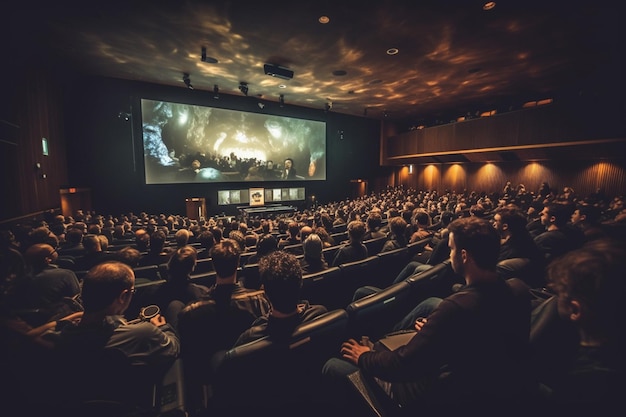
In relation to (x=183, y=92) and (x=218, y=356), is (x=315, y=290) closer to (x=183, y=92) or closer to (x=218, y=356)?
(x=218, y=356)

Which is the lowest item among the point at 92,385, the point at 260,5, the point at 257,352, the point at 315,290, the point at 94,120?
the point at 315,290

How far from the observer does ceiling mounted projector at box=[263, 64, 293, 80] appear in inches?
313

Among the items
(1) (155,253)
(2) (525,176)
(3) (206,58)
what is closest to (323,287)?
(1) (155,253)

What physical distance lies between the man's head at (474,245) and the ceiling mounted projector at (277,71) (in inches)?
311

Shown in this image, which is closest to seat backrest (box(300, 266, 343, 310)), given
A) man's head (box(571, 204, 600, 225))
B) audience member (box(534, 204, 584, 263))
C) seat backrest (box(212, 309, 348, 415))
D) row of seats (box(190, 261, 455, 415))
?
row of seats (box(190, 261, 455, 415))

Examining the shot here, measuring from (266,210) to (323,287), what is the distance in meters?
11.3

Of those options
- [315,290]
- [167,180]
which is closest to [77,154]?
[167,180]

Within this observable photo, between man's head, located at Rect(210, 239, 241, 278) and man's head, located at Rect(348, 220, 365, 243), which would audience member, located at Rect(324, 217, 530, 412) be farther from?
man's head, located at Rect(348, 220, 365, 243)

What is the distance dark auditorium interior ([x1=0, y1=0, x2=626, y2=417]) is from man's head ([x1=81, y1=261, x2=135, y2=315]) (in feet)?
0.74

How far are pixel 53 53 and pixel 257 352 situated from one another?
424 inches

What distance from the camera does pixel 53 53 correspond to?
756 cm

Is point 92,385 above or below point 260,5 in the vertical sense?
below

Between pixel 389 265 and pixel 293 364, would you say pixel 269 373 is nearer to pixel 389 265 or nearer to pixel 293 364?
pixel 293 364

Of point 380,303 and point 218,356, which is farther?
point 380,303
